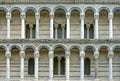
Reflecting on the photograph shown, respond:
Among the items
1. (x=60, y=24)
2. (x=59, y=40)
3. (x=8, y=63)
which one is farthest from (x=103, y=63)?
(x=8, y=63)

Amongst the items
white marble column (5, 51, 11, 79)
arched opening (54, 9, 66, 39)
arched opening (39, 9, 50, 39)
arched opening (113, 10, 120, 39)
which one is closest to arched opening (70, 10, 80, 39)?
arched opening (54, 9, 66, 39)

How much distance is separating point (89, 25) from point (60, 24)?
7.52 ft

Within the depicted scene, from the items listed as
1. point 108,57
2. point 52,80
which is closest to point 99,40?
point 108,57

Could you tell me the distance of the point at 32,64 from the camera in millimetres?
47406

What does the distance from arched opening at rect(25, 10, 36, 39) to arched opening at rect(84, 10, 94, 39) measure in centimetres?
412

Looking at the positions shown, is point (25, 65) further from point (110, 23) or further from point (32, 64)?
point (110, 23)

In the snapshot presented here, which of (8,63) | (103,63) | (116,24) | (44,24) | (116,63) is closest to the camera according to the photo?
(8,63)

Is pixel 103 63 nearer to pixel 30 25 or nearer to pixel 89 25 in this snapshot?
pixel 89 25

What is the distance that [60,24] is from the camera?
47.6 meters

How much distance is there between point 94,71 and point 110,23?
156 inches

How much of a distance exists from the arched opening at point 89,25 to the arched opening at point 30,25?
4120 millimetres

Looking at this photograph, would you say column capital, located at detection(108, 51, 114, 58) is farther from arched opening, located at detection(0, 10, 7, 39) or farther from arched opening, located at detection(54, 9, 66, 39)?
arched opening, located at detection(0, 10, 7, 39)

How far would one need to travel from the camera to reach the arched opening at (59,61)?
47.1 m

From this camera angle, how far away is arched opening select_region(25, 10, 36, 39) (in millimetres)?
47625
